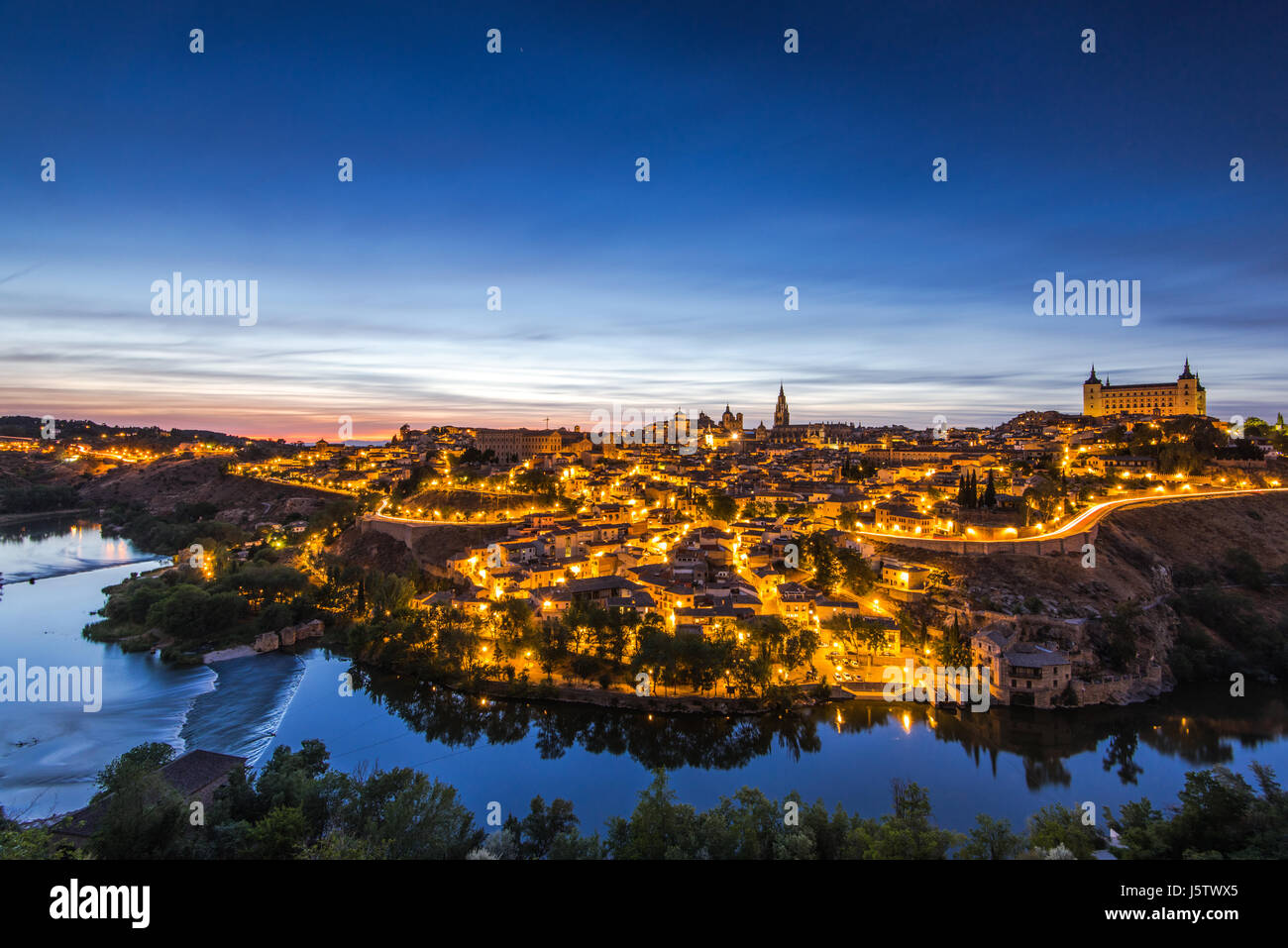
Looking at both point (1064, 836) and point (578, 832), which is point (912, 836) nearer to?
point (1064, 836)

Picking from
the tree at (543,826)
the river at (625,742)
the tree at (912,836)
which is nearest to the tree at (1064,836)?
the tree at (912,836)

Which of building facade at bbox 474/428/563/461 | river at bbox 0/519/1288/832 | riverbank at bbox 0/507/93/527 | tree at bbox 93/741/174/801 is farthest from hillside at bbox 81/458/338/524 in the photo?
tree at bbox 93/741/174/801

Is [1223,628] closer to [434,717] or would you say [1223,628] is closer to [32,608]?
[434,717]

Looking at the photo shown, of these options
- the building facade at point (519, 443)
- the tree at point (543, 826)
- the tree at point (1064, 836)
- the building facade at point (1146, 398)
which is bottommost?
the tree at point (543, 826)

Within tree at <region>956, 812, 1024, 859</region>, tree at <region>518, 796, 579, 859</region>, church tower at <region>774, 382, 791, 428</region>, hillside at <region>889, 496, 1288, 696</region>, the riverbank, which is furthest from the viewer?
church tower at <region>774, 382, 791, 428</region>

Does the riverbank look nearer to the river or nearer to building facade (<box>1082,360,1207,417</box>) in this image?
the river

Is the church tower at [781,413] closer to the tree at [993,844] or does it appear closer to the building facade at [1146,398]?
the building facade at [1146,398]
